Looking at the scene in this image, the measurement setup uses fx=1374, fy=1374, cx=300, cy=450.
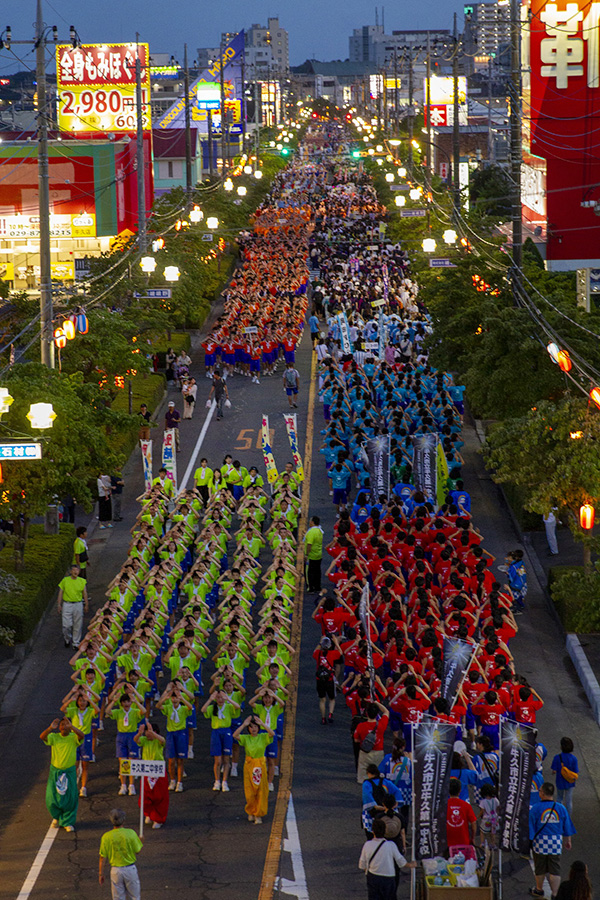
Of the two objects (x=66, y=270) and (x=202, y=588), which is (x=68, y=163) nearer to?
(x=66, y=270)

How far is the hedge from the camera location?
2120 cm

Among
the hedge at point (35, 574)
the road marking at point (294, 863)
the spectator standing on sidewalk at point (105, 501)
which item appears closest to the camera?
the road marking at point (294, 863)

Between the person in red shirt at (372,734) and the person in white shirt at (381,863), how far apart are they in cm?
287

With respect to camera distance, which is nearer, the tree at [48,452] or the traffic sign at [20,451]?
the traffic sign at [20,451]

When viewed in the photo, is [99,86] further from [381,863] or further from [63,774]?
[381,863]

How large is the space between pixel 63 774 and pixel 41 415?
6.97m

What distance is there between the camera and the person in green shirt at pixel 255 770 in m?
15.3

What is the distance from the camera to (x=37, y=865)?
14.5 m

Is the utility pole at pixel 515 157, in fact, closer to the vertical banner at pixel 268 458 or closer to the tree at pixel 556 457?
the vertical banner at pixel 268 458

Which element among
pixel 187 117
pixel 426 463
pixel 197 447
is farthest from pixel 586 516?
pixel 187 117

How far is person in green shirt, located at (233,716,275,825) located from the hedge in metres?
5.69

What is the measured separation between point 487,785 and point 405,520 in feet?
31.3

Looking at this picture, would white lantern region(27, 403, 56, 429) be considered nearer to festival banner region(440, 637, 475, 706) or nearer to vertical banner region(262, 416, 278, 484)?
vertical banner region(262, 416, 278, 484)

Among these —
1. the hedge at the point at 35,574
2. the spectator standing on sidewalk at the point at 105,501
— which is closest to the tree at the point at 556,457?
the hedge at the point at 35,574
